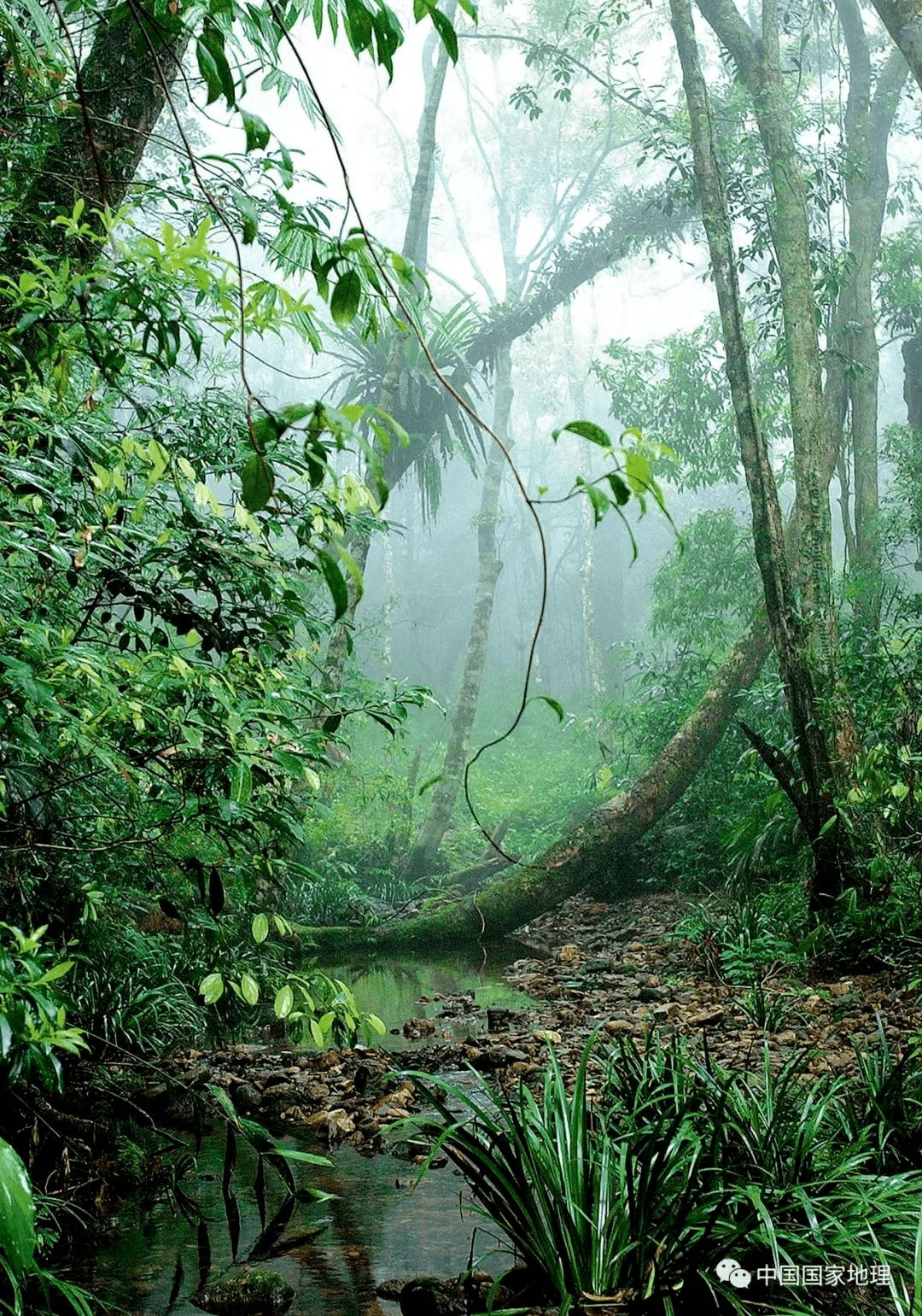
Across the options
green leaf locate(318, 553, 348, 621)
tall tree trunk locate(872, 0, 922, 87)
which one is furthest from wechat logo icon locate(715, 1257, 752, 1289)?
tall tree trunk locate(872, 0, 922, 87)

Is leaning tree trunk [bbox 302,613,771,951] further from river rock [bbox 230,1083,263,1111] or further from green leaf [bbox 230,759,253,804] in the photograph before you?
green leaf [bbox 230,759,253,804]

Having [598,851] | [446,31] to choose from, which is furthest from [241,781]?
[598,851]

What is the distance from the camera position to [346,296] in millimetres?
1209

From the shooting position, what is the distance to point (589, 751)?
18453 millimetres

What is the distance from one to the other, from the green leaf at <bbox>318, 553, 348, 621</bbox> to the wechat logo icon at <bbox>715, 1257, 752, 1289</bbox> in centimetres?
165

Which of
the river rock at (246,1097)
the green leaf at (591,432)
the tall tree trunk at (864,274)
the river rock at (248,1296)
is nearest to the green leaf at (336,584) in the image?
the green leaf at (591,432)

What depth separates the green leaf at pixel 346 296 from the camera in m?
1.20

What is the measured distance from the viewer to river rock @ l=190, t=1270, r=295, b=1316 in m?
2.31

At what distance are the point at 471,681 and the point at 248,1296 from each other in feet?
34.1

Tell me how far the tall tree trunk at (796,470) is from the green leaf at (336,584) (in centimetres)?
454

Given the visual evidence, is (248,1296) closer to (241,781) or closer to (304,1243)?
(304,1243)

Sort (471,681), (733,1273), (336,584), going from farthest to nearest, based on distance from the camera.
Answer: (471,681) < (733,1273) < (336,584)

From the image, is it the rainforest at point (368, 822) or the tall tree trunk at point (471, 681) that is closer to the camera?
the rainforest at point (368, 822)

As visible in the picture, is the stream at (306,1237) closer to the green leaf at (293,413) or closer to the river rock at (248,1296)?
the river rock at (248,1296)
